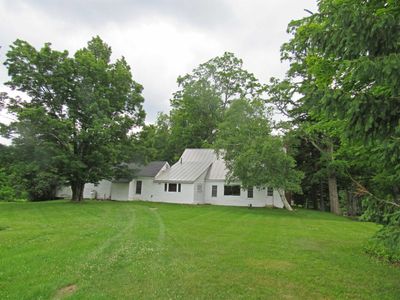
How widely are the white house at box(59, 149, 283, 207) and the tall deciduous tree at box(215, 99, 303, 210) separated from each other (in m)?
3.20

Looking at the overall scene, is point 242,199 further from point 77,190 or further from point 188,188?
point 77,190

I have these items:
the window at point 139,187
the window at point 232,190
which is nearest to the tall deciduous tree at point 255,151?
the window at point 232,190

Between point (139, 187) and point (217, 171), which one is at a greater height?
point (217, 171)

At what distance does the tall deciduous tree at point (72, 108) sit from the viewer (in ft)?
77.3

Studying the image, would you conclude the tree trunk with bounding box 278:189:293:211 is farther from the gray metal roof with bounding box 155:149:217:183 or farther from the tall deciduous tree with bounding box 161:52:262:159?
the tall deciduous tree with bounding box 161:52:262:159

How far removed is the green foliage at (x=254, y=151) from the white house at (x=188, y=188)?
3237 millimetres

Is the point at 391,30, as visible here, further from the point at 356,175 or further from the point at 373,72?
the point at 356,175

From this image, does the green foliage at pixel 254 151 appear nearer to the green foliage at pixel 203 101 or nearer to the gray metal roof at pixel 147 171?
the gray metal roof at pixel 147 171

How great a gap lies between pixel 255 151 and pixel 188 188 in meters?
8.95

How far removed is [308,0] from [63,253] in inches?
429

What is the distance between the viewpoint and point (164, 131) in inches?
1907

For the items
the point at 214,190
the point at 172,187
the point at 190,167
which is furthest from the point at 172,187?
the point at 214,190

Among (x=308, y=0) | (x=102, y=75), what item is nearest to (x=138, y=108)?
(x=102, y=75)

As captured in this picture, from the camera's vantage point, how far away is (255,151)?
78.1ft
